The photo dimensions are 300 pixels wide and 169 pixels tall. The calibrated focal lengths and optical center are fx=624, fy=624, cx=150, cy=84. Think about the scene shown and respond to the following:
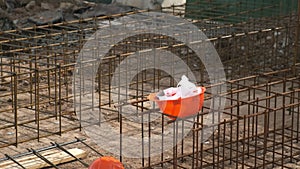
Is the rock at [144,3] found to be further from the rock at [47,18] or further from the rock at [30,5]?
the rock at [30,5]

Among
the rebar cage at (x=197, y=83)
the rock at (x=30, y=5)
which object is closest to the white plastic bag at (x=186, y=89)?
the rebar cage at (x=197, y=83)

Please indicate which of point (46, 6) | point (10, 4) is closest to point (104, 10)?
point (46, 6)

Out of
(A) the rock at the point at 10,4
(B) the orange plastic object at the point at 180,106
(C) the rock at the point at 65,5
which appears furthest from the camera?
(A) the rock at the point at 10,4

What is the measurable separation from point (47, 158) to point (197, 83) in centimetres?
485

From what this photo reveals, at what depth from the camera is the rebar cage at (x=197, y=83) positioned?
8852mm

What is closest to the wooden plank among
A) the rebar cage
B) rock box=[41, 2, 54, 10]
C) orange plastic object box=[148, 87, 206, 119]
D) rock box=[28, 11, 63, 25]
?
the rebar cage

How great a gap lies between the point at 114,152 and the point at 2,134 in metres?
2.11

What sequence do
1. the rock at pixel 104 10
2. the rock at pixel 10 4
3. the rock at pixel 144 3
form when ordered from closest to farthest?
the rock at pixel 144 3
the rock at pixel 104 10
the rock at pixel 10 4

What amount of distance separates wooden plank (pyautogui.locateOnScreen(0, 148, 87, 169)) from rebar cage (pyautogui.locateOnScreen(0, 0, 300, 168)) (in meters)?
0.73

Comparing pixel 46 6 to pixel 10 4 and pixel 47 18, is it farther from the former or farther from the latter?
pixel 47 18

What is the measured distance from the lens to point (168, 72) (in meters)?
13.7

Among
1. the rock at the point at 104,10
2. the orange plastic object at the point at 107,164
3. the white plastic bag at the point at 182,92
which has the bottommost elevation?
the orange plastic object at the point at 107,164

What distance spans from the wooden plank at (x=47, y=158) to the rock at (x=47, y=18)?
911cm

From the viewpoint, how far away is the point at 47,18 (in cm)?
1809
